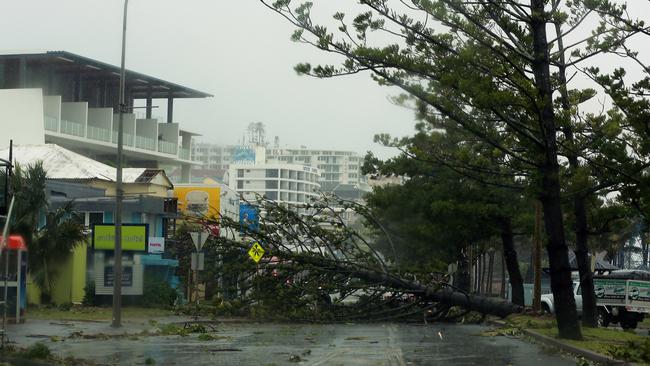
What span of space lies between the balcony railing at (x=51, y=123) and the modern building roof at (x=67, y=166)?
10.4 m

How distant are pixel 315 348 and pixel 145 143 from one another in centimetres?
6149

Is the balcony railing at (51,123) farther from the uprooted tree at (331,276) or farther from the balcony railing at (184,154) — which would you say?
the uprooted tree at (331,276)

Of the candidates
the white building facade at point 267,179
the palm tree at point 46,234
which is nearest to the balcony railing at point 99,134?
the palm tree at point 46,234

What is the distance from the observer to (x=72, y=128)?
225 feet

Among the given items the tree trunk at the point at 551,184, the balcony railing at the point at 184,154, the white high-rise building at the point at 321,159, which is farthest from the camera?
the white high-rise building at the point at 321,159

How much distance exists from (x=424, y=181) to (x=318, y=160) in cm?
15196

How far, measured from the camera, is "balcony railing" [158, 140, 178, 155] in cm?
7919

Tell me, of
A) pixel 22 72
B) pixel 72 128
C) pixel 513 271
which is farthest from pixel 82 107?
pixel 513 271

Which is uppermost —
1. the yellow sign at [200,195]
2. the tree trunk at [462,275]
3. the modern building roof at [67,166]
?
the modern building roof at [67,166]

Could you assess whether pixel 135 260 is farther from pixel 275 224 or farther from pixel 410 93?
pixel 410 93

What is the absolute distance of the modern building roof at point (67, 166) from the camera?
50406mm

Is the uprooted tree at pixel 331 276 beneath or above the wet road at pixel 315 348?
above

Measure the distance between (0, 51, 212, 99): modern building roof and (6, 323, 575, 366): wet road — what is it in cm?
4553

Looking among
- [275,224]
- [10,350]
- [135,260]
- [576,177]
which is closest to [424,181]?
[275,224]
